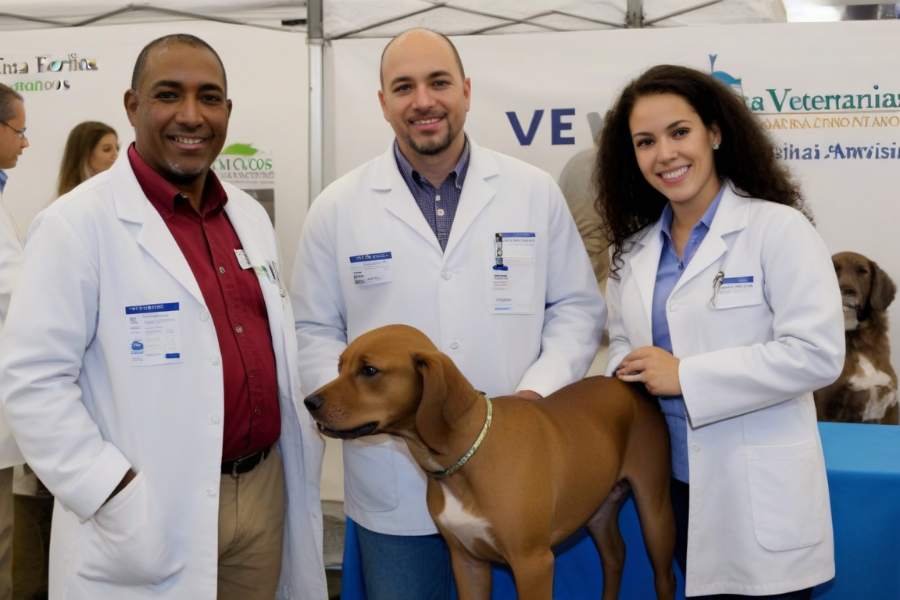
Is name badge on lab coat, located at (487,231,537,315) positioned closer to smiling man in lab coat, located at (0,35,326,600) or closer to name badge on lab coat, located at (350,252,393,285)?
name badge on lab coat, located at (350,252,393,285)

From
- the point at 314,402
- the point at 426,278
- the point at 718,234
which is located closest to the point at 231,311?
the point at 314,402

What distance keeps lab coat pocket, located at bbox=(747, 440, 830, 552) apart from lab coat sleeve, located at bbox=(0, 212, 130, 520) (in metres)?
1.75

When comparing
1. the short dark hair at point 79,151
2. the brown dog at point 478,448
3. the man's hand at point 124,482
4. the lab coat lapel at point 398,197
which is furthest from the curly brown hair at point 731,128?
the short dark hair at point 79,151

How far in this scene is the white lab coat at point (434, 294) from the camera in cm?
250

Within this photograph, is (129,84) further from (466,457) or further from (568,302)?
(466,457)

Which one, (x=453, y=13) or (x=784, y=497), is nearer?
(x=784, y=497)

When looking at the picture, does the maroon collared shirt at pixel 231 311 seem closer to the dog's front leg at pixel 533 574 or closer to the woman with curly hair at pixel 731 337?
the dog's front leg at pixel 533 574

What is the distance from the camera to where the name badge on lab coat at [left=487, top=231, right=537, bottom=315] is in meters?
2.53

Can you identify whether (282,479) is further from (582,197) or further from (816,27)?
(816,27)

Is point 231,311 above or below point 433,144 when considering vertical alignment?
below

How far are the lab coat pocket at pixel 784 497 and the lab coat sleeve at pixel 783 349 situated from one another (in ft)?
0.54

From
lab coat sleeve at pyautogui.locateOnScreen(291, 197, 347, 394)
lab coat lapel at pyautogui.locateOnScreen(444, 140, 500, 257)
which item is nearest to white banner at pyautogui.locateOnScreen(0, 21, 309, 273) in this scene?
lab coat sleeve at pyautogui.locateOnScreen(291, 197, 347, 394)

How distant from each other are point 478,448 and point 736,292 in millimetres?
890

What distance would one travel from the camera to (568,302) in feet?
8.87
